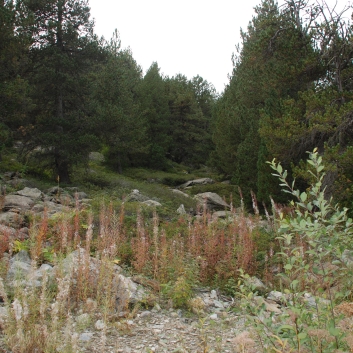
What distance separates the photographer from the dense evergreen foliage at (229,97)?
10.5 metres

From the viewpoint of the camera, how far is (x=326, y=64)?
10.8 metres

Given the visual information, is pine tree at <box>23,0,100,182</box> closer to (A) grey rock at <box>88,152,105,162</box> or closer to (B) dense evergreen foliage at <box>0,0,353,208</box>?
(B) dense evergreen foliage at <box>0,0,353,208</box>

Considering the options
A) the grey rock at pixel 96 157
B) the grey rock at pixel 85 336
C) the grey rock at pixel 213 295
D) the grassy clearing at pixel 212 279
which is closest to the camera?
the grassy clearing at pixel 212 279

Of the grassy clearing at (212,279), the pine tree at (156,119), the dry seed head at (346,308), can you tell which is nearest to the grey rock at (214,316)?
the grassy clearing at (212,279)

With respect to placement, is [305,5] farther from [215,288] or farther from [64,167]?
[64,167]

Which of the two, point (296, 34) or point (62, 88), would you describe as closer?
point (296, 34)

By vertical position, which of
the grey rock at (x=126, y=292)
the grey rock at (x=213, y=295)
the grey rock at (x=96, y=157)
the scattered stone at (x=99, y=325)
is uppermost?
the grey rock at (x=96, y=157)

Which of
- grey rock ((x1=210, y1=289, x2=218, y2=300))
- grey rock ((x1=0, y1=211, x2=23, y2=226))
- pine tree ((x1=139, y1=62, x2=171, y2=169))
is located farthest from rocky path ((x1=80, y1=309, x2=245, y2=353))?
pine tree ((x1=139, y1=62, x2=171, y2=169))

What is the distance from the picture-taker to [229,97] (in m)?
23.9

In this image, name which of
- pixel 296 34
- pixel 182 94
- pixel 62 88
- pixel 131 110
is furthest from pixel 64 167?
pixel 182 94

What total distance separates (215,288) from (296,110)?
6921mm

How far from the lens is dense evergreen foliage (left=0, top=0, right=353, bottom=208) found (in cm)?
1052

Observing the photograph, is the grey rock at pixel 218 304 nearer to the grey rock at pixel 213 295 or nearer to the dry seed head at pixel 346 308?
the grey rock at pixel 213 295

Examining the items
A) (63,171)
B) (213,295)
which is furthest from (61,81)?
(213,295)
